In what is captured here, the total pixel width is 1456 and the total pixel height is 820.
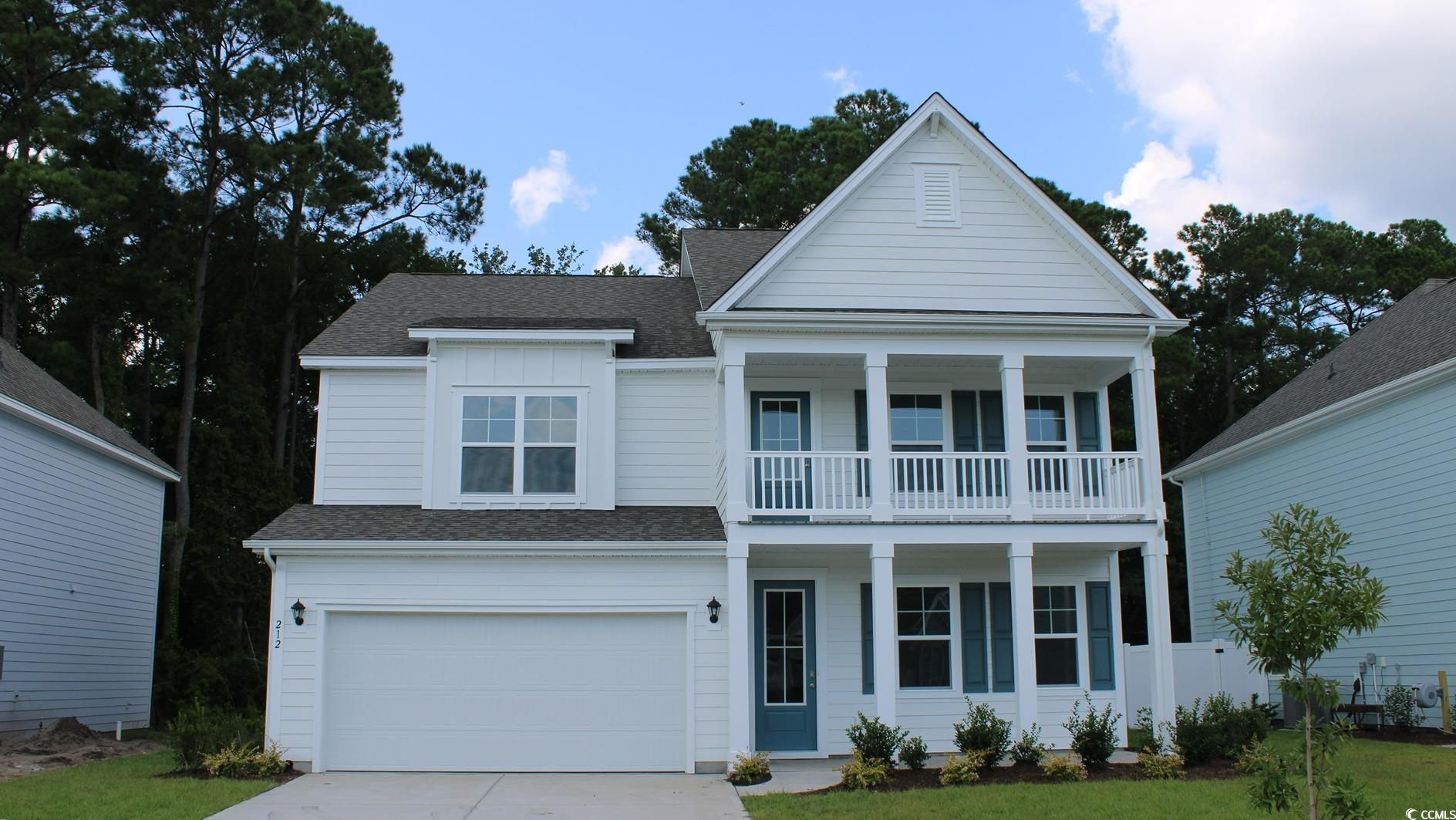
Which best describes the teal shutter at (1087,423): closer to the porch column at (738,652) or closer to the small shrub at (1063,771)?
the small shrub at (1063,771)

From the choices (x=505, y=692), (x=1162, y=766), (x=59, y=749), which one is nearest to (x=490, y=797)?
(x=505, y=692)

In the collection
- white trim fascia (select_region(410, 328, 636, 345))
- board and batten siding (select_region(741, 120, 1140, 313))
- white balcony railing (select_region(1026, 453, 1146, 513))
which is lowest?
white balcony railing (select_region(1026, 453, 1146, 513))

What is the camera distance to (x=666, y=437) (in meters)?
17.1

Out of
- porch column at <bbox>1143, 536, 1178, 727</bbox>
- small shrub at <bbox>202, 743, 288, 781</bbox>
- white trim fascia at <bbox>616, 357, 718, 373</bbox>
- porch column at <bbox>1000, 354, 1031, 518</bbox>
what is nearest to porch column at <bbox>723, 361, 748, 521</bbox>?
white trim fascia at <bbox>616, 357, 718, 373</bbox>

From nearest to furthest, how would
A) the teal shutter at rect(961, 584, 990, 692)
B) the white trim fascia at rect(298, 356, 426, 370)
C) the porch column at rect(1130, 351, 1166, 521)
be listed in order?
1. the porch column at rect(1130, 351, 1166, 521)
2. the teal shutter at rect(961, 584, 990, 692)
3. the white trim fascia at rect(298, 356, 426, 370)

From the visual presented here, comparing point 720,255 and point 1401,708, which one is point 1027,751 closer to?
point 1401,708

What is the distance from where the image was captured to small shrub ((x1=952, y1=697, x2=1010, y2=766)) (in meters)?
13.7

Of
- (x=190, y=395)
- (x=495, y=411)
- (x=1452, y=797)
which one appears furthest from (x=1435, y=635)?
(x=190, y=395)

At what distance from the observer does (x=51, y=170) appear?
25.4 meters

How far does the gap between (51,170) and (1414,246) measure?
134 ft

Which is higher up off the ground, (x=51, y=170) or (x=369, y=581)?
(x=51, y=170)

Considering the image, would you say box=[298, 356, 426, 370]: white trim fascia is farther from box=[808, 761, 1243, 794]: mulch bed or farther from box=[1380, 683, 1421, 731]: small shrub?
box=[1380, 683, 1421, 731]: small shrub

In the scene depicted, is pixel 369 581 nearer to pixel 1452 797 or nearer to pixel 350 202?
pixel 1452 797

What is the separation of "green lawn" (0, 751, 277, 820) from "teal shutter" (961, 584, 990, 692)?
903 cm
